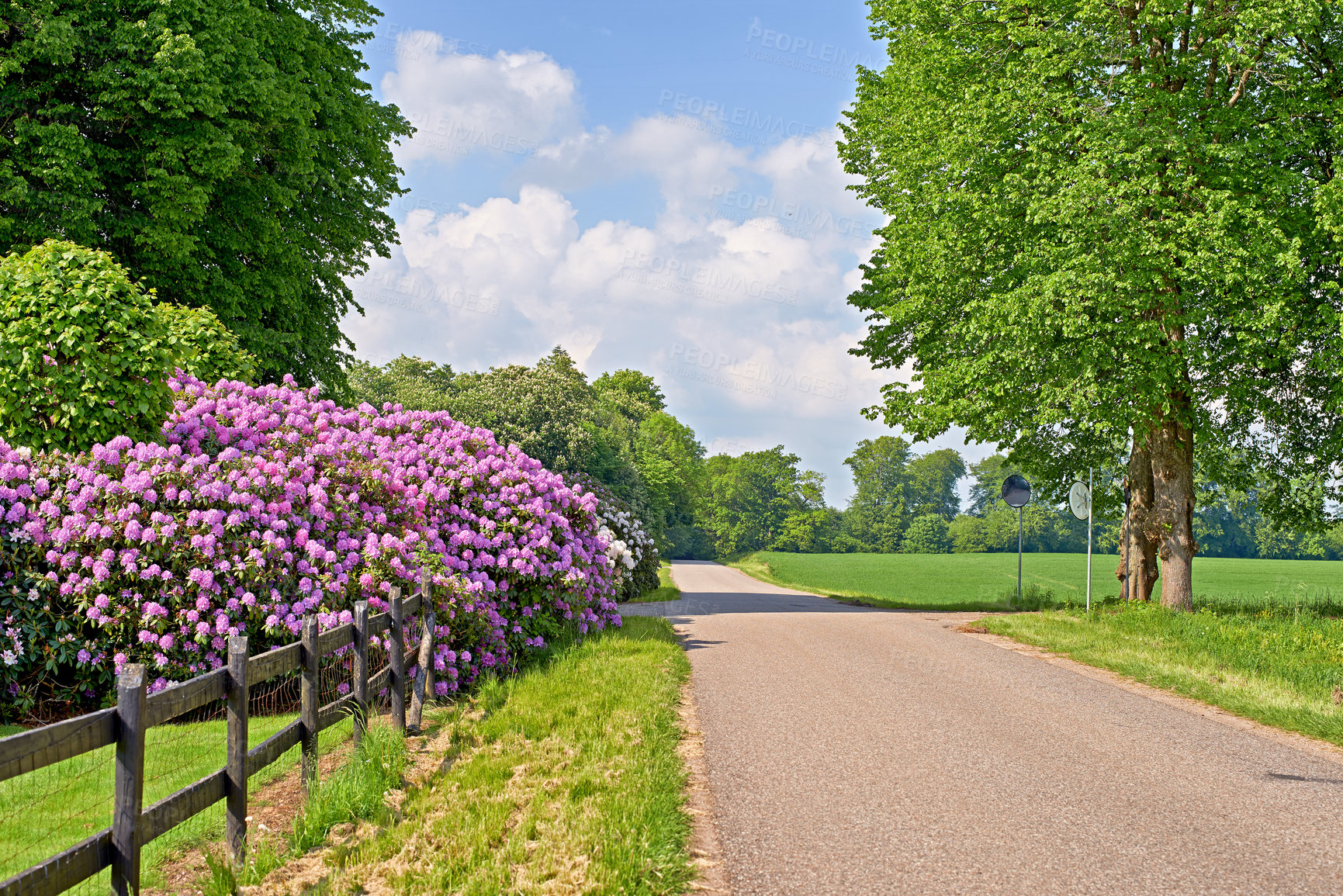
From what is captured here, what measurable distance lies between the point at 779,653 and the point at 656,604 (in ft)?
35.6

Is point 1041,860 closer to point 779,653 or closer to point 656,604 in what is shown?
point 779,653

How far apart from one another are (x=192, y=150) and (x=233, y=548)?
10.0 meters

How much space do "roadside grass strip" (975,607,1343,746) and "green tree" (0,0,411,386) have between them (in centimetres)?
1552

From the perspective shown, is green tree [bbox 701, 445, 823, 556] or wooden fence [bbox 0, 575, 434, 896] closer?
wooden fence [bbox 0, 575, 434, 896]

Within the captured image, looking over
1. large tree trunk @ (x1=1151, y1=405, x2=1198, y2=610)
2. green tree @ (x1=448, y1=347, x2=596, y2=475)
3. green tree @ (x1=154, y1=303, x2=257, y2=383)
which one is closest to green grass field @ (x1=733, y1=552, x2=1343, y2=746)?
large tree trunk @ (x1=1151, y1=405, x2=1198, y2=610)

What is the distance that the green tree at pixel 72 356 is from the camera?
8.51 m

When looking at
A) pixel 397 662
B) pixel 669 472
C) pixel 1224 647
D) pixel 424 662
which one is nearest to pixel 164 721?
pixel 397 662

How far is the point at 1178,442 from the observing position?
1739 cm

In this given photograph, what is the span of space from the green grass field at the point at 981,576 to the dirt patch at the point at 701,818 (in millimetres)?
17330

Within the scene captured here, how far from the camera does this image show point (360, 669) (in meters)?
6.49

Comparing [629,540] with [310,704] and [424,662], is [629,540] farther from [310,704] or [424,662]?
[310,704]

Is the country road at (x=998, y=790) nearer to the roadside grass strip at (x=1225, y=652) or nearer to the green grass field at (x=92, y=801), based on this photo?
the roadside grass strip at (x=1225, y=652)

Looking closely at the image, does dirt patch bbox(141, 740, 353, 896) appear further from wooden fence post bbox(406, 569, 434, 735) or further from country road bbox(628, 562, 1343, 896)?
country road bbox(628, 562, 1343, 896)

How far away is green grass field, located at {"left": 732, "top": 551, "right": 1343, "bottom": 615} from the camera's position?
3866cm
